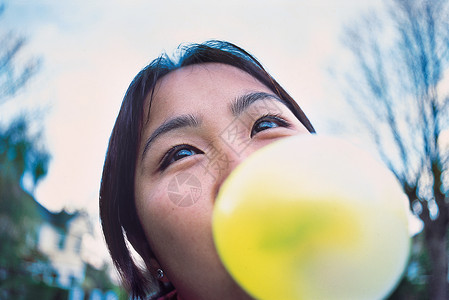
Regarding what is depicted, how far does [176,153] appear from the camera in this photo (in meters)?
0.83

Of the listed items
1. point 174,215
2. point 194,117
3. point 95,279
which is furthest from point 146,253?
point 95,279

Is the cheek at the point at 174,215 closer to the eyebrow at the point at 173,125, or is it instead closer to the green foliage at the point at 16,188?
the eyebrow at the point at 173,125

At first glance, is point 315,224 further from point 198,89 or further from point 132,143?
point 132,143

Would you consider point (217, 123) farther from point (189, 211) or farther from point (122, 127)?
point (122, 127)

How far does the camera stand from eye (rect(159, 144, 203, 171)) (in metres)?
0.81

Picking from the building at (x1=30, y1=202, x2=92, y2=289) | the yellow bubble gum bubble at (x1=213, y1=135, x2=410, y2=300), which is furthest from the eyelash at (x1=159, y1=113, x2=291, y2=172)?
the building at (x1=30, y1=202, x2=92, y2=289)

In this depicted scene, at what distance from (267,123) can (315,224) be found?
38cm

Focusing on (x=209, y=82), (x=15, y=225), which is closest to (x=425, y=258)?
(x=209, y=82)

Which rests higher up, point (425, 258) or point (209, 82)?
point (209, 82)

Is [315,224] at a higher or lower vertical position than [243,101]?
lower

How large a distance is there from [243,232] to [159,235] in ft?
1.03

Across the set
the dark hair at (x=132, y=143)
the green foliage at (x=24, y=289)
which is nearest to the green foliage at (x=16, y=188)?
the green foliage at (x=24, y=289)

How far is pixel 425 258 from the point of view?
4613 millimetres

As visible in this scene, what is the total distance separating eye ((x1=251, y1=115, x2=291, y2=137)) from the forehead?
0.09 m
